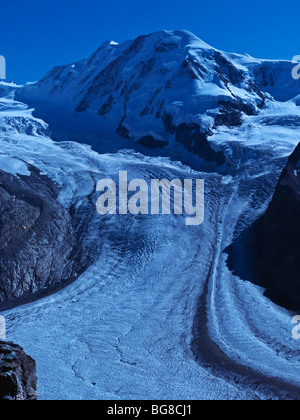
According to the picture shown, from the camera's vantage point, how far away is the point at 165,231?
3825 centimetres

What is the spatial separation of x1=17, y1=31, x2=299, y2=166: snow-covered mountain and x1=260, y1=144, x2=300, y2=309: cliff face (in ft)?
59.2

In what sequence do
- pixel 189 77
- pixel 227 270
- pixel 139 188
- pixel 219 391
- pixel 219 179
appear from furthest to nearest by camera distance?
pixel 189 77, pixel 219 179, pixel 139 188, pixel 227 270, pixel 219 391

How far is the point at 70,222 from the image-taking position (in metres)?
40.0

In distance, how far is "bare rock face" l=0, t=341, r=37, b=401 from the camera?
12203mm

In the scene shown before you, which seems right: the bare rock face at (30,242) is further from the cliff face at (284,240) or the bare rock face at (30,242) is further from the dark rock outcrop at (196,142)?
the dark rock outcrop at (196,142)

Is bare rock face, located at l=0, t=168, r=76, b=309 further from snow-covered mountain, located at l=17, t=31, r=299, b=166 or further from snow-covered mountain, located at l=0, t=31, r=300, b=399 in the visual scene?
snow-covered mountain, located at l=17, t=31, r=299, b=166

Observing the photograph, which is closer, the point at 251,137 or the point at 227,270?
the point at 227,270

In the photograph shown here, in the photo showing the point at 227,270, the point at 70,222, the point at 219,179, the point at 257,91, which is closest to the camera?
the point at 227,270

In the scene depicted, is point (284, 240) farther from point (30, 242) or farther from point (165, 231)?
point (30, 242)

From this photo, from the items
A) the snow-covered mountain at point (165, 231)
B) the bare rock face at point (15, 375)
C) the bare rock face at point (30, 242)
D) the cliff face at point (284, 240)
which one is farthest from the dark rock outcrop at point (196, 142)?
the bare rock face at point (15, 375)

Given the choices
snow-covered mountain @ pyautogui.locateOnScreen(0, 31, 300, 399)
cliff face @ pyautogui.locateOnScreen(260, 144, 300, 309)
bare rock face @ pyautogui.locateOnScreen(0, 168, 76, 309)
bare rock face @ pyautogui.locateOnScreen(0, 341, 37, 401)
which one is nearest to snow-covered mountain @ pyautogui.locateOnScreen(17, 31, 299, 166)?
snow-covered mountain @ pyautogui.locateOnScreen(0, 31, 300, 399)
